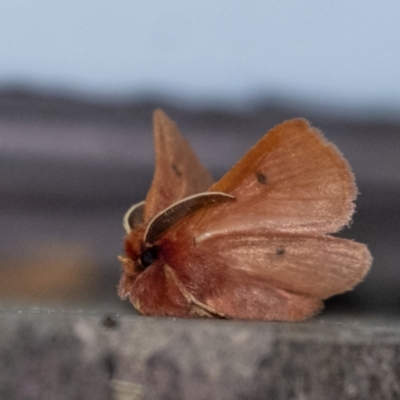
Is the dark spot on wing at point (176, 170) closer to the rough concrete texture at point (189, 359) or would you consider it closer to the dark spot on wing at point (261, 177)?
the dark spot on wing at point (261, 177)

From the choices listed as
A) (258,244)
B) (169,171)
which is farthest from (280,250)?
(169,171)

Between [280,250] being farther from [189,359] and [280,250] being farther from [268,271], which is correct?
[189,359]

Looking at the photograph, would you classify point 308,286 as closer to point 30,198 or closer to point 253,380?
point 253,380

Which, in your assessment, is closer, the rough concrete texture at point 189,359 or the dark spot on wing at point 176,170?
the rough concrete texture at point 189,359

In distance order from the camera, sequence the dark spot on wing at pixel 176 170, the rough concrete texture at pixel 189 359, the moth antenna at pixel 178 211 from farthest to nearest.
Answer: the dark spot on wing at pixel 176 170
the moth antenna at pixel 178 211
the rough concrete texture at pixel 189 359

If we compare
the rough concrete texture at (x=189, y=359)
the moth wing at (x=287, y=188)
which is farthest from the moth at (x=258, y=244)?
the rough concrete texture at (x=189, y=359)
